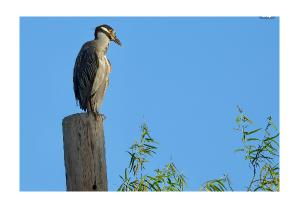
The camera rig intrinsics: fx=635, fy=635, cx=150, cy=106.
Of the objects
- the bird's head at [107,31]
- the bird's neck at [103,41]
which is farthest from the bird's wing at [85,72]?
the bird's head at [107,31]

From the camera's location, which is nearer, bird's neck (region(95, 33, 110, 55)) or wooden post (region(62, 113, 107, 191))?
wooden post (region(62, 113, 107, 191))

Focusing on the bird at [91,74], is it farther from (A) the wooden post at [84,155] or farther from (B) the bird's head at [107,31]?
(A) the wooden post at [84,155]

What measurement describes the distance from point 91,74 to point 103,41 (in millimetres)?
451

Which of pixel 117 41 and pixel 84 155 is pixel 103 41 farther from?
pixel 84 155

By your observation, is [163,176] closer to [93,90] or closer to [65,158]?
[93,90]

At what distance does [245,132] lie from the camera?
666 centimetres

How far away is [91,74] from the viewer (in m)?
6.61

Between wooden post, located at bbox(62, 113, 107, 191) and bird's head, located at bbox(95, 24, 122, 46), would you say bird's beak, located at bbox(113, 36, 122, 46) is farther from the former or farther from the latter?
wooden post, located at bbox(62, 113, 107, 191)

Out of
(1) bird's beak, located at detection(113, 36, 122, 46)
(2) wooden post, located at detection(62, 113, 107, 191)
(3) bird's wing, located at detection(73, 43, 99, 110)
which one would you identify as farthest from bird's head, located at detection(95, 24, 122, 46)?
(2) wooden post, located at detection(62, 113, 107, 191)

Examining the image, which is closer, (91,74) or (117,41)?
(91,74)

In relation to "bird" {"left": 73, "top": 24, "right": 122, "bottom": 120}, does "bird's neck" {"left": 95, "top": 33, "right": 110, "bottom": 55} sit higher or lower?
higher

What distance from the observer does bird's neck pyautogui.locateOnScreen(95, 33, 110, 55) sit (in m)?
6.82

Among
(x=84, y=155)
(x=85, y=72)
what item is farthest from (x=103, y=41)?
(x=84, y=155)
